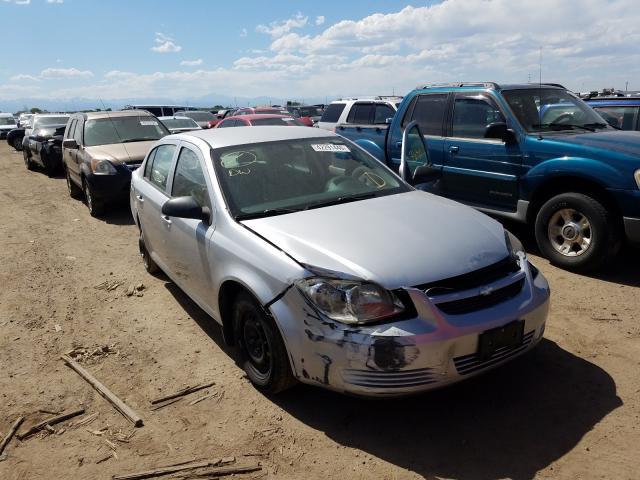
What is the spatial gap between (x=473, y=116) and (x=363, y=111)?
437cm

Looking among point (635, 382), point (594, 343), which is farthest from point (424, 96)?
point (635, 382)

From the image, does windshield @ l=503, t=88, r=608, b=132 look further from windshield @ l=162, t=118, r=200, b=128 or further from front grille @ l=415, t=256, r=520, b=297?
windshield @ l=162, t=118, r=200, b=128

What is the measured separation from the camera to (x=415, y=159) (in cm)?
552

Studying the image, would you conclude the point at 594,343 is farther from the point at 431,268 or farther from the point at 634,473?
the point at 431,268

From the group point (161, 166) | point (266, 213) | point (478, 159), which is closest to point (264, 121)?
point (478, 159)

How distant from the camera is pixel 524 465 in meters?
2.64

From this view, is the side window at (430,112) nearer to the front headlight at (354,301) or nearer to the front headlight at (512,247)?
the front headlight at (512,247)

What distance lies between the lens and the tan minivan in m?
8.72

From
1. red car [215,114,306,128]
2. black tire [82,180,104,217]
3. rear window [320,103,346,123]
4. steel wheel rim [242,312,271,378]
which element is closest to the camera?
steel wheel rim [242,312,271,378]

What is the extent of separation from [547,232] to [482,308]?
3160 mm

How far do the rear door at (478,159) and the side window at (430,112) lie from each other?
0.19 m

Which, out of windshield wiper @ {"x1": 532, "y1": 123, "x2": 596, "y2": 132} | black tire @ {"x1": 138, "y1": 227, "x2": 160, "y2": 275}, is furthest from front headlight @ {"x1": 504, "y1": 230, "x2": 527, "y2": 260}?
black tire @ {"x1": 138, "y1": 227, "x2": 160, "y2": 275}

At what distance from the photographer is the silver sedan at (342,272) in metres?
2.71

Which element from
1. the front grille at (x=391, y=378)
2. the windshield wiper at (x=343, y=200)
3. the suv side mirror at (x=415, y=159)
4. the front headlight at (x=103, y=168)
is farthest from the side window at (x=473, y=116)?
the front headlight at (x=103, y=168)
